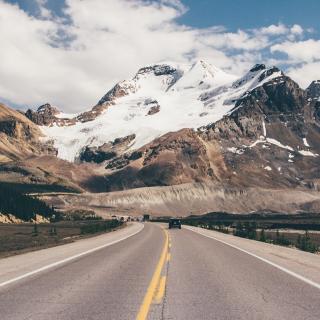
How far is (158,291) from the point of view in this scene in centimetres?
1331

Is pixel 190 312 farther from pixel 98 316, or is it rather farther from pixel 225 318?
pixel 98 316

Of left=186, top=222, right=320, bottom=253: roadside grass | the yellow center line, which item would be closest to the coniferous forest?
left=186, top=222, right=320, bottom=253: roadside grass

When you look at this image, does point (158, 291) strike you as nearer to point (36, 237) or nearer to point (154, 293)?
point (154, 293)

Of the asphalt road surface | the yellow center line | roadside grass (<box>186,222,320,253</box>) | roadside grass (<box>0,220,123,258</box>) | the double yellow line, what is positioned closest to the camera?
the asphalt road surface

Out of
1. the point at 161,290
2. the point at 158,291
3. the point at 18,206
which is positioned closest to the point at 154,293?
the point at 158,291

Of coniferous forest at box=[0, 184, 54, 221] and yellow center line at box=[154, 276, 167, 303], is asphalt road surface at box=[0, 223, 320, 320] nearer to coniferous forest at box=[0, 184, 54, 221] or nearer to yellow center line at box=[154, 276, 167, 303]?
yellow center line at box=[154, 276, 167, 303]

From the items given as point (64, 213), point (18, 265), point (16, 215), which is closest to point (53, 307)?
point (18, 265)

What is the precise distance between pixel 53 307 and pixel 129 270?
7589 mm

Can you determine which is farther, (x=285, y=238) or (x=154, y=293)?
(x=285, y=238)

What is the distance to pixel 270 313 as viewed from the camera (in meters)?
10.5

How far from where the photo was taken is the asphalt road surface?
10.5 m

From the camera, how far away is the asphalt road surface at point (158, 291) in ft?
34.3

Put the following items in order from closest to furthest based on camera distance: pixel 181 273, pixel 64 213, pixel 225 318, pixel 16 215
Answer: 1. pixel 225 318
2. pixel 181 273
3. pixel 16 215
4. pixel 64 213

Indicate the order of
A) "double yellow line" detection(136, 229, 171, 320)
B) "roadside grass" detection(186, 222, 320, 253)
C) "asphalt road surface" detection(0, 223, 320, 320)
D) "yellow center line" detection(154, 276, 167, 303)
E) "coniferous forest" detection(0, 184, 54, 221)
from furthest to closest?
"coniferous forest" detection(0, 184, 54, 221) < "roadside grass" detection(186, 222, 320, 253) < "yellow center line" detection(154, 276, 167, 303) < "double yellow line" detection(136, 229, 171, 320) < "asphalt road surface" detection(0, 223, 320, 320)
